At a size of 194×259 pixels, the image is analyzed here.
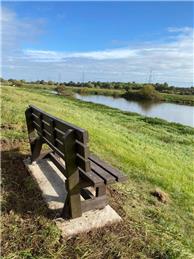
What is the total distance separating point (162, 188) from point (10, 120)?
15.2 feet

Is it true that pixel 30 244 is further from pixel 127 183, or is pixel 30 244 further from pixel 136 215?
pixel 127 183

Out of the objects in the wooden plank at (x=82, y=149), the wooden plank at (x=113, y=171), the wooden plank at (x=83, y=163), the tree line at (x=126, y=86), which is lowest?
the wooden plank at (x=113, y=171)

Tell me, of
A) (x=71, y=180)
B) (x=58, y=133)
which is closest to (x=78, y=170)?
(x=71, y=180)

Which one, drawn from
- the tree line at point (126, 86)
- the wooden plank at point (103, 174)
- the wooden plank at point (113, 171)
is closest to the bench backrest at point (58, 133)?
the wooden plank at point (103, 174)

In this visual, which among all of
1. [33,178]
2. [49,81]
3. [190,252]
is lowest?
[190,252]

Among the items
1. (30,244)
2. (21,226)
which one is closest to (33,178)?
(21,226)

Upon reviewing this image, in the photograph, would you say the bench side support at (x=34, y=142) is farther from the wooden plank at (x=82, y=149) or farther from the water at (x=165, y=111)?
the water at (x=165, y=111)

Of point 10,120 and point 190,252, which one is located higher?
point 10,120

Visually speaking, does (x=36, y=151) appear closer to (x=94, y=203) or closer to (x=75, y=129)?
(x=94, y=203)

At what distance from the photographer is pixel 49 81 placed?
119250mm

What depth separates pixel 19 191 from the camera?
174 inches

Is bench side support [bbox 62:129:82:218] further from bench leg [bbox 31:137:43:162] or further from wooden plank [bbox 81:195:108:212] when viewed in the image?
bench leg [bbox 31:137:43:162]

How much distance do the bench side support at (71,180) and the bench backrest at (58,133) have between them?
4 centimetres

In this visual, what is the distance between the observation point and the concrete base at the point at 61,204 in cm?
355
